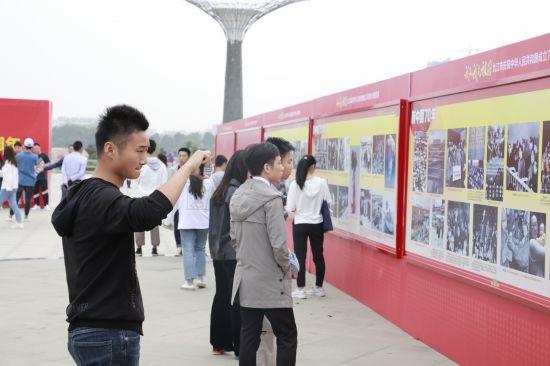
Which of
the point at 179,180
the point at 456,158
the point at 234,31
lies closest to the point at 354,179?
the point at 456,158

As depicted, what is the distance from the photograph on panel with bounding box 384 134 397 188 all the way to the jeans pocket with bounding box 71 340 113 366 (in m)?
6.10

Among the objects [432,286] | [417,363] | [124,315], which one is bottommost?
[417,363]

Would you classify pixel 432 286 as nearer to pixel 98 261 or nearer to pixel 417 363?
pixel 417 363

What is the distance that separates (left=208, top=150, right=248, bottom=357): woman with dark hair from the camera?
22.7 ft

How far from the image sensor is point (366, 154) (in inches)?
410

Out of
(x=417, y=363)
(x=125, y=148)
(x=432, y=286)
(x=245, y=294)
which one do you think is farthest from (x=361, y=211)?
(x=125, y=148)

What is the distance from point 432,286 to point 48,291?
5.03 meters

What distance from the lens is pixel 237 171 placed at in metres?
6.89

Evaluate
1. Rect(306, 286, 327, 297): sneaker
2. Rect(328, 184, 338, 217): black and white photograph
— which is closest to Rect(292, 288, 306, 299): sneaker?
Rect(306, 286, 327, 297): sneaker

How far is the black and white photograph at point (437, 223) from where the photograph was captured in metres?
7.89

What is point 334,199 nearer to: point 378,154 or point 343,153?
point 343,153

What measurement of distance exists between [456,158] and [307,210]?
11.1 feet

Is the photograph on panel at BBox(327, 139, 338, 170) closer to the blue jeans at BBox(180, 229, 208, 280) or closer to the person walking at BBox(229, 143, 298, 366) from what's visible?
the blue jeans at BBox(180, 229, 208, 280)

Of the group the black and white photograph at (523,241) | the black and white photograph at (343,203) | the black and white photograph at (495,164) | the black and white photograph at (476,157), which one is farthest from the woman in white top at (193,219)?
the black and white photograph at (523,241)
